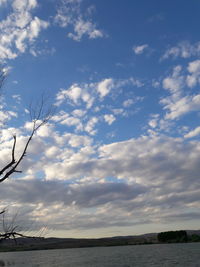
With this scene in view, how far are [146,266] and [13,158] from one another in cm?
8319

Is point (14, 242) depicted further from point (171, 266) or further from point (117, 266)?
point (117, 266)

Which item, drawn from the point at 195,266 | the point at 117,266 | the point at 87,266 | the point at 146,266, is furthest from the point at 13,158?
the point at 87,266

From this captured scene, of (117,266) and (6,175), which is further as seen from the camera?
(117,266)

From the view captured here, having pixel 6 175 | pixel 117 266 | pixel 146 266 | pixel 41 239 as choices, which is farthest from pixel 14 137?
pixel 117 266

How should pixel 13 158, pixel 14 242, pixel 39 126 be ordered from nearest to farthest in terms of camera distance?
1. pixel 14 242
2. pixel 13 158
3. pixel 39 126

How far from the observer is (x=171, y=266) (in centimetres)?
7738

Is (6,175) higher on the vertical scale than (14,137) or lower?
lower

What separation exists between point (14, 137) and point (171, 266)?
78.7 metres

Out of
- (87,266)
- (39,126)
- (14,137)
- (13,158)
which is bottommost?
(87,266)

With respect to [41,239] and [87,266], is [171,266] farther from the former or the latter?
[41,239]

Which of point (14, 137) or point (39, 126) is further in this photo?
point (39, 126)

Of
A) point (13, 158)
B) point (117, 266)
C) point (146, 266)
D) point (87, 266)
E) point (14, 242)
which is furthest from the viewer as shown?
point (87, 266)

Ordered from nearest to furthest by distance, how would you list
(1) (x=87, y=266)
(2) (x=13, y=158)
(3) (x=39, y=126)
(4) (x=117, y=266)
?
(2) (x=13, y=158) → (3) (x=39, y=126) → (4) (x=117, y=266) → (1) (x=87, y=266)

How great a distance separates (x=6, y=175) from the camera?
252 inches
